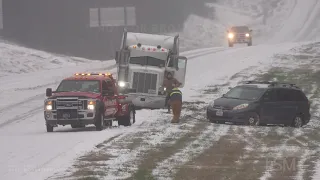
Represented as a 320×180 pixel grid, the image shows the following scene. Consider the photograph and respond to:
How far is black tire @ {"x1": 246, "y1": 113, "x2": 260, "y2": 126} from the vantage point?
26.2 meters

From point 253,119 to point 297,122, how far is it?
2.06 meters

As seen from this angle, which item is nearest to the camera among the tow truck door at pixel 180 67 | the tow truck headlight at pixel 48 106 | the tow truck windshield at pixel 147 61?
the tow truck headlight at pixel 48 106

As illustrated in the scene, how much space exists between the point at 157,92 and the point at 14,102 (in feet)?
25.0

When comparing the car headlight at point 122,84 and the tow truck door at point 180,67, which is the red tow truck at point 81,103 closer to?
the car headlight at point 122,84

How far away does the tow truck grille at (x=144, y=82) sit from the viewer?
3111cm

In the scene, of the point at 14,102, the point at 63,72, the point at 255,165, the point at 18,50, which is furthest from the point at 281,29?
the point at 255,165

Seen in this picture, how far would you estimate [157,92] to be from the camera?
31.1 m

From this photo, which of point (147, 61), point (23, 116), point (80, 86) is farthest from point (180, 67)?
point (80, 86)

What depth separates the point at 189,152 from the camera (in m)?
17.6

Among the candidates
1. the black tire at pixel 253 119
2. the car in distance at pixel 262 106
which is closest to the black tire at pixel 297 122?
the car in distance at pixel 262 106

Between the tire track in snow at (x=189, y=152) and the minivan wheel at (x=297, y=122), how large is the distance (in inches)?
144

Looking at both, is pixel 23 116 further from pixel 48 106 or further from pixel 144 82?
pixel 48 106

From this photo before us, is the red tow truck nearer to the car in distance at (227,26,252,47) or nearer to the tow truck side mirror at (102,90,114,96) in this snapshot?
the tow truck side mirror at (102,90,114,96)

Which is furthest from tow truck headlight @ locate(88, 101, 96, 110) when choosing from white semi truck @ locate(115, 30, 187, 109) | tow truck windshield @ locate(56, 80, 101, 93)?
white semi truck @ locate(115, 30, 187, 109)
